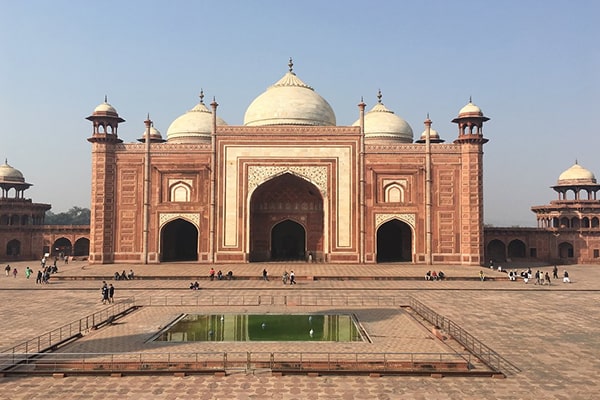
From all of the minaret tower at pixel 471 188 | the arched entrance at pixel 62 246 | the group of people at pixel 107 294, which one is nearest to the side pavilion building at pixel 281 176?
the minaret tower at pixel 471 188

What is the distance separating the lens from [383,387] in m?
7.31

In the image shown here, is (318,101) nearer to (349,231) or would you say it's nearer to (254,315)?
(349,231)

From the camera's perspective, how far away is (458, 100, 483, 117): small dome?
25.6m

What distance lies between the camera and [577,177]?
31969mm

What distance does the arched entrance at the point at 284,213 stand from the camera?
2730cm

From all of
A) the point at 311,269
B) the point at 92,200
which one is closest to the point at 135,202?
the point at 92,200

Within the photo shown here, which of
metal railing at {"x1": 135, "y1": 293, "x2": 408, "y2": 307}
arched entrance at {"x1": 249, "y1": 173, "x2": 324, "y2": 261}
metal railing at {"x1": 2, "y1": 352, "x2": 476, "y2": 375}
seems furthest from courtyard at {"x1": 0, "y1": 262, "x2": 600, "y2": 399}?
arched entrance at {"x1": 249, "y1": 173, "x2": 324, "y2": 261}

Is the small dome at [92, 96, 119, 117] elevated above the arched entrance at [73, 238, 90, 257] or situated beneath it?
elevated above

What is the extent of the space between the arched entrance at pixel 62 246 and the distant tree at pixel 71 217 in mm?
48779

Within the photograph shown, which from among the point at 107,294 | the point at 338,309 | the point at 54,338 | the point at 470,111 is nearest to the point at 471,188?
the point at 470,111

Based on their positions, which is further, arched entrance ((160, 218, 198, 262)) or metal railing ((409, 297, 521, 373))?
arched entrance ((160, 218, 198, 262))

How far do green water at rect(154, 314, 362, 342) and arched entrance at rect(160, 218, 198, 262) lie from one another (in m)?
14.5

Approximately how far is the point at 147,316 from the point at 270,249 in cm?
1494

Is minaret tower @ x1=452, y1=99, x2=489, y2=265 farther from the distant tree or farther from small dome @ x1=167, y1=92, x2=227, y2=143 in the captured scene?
the distant tree
